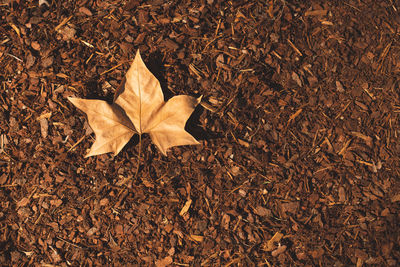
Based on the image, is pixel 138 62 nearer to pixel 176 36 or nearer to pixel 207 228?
pixel 176 36

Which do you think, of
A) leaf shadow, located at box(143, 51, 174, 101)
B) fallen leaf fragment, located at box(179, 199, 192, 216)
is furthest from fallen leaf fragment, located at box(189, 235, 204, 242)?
leaf shadow, located at box(143, 51, 174, 101)

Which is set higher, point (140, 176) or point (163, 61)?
point (163, 61)

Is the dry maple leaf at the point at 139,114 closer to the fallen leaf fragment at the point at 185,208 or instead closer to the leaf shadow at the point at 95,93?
the leaf shadow at the point at 95,93

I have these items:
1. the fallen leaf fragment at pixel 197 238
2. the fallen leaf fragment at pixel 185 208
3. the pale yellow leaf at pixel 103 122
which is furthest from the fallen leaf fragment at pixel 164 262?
the pale yellow leaf at pixel 103 122

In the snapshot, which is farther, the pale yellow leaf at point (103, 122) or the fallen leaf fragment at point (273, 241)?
the fallen leaf fragment at point (273, 241)

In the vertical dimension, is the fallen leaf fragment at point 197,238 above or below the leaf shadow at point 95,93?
below

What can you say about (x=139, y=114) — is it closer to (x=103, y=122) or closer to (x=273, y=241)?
(x=103, y=122)

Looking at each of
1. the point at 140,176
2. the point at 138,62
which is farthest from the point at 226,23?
the point at 140,176
